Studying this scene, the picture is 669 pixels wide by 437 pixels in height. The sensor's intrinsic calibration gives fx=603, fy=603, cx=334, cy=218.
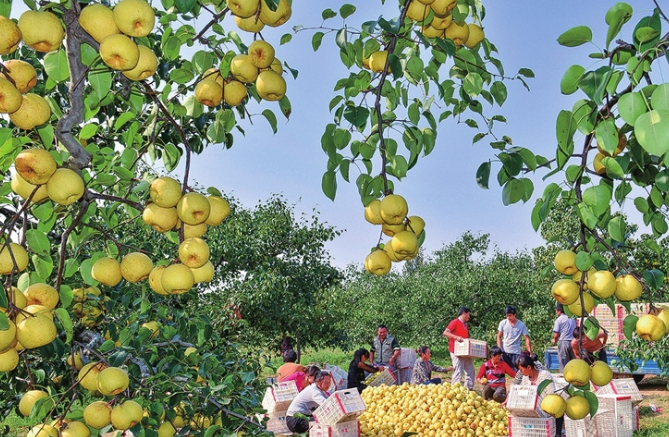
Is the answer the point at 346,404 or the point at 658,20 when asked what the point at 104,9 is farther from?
the point at 346,404

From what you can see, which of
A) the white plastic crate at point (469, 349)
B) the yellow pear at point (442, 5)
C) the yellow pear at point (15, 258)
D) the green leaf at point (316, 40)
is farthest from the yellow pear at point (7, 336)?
the white plastic crate at point (469, 349)

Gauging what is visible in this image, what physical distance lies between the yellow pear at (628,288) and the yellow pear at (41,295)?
1762mm

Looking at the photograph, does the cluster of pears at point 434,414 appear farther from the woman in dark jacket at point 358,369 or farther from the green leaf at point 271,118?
the green leaf at point 271,118

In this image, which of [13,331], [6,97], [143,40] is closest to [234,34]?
[143,40]

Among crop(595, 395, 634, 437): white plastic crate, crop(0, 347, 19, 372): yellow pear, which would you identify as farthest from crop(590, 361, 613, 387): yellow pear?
crop(595, 395, 634, 437): white plastic crate

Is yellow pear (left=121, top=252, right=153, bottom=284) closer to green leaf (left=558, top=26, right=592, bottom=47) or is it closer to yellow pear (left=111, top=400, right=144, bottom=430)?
yellow pear (left=111, top=400, right=144, bottom=430)

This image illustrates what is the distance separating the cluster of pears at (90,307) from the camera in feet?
8.90

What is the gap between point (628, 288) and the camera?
6.39 feet

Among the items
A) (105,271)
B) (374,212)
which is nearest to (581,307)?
(374,212)

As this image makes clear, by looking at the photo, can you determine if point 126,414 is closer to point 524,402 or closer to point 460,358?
point 524,402

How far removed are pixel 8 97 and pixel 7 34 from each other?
0.15m

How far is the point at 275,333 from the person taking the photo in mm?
10734

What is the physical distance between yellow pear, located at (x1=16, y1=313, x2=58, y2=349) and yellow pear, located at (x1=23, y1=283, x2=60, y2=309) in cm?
20

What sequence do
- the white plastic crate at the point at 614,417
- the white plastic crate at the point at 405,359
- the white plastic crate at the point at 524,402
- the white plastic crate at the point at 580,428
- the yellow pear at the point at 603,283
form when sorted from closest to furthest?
1. the yellow pear at the point at 603,283
2. the white plastic crate at the point at 524,402
3. the white plastic crate at the point at 580,428
4. the white plastic crate at the point at 614,417
5. the white plastic crate at the point at 405,359
